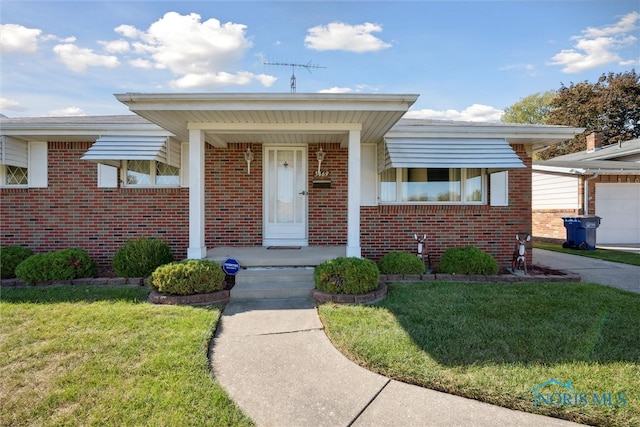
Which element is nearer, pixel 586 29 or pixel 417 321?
pixel 417 321

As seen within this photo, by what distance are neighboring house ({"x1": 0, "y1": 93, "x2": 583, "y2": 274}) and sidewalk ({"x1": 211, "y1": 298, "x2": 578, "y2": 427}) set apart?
2.97 metres

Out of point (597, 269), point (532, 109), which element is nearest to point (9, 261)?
point (597, 269)

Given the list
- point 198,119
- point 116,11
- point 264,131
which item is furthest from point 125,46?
point 264,131

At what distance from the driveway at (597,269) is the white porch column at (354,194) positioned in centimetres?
437

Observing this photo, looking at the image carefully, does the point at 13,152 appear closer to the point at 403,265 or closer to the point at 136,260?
the point at 136,260

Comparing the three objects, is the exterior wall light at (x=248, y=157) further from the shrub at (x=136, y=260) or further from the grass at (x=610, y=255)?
the grass at (x=610, y=255)

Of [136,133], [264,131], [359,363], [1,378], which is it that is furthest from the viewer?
[136,133]

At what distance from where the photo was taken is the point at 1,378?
2701 millimetres

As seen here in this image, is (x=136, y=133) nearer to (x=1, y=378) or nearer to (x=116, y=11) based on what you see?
(x=116, y=11)

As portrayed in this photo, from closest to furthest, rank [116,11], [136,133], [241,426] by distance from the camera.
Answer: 1. [241,426]
2. [136,133]
3. [116,11]

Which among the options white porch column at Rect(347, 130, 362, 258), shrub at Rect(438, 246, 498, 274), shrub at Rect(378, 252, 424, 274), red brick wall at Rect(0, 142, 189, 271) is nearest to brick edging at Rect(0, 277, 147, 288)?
red brick wall at Rect(0, 142, 189, 271)

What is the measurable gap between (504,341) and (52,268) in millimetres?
6592

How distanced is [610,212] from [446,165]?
10.1 m

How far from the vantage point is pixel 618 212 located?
1188cm
